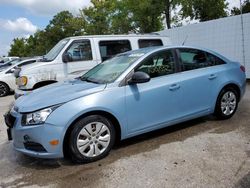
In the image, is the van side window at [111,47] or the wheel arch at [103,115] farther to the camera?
the van side window at [111,47]

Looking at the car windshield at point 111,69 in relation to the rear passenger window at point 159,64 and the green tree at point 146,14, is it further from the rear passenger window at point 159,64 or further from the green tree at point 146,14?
the green tree at point 146,14

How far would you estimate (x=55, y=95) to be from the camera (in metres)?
4.10

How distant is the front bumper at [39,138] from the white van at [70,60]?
3213 millimetres

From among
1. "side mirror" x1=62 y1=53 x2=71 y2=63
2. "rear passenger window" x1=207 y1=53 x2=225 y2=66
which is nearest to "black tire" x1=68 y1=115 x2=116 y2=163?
"rear passenger window" x1=207 y1=53 x2=225 y2=66

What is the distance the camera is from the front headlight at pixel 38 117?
376 cm

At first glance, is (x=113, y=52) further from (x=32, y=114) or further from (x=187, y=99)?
(x=32, y=114)

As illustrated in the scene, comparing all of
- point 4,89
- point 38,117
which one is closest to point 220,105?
point 38,117

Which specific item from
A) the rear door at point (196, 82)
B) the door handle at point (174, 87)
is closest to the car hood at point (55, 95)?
the door handle at point (174, 87)

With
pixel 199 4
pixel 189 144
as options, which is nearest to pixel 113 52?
pixel 189 144

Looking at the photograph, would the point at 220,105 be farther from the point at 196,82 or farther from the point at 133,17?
the point at 133,17

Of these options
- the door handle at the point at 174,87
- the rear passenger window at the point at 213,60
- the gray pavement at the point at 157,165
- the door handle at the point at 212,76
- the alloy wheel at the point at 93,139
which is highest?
the rear passenger window at the point at 213,60

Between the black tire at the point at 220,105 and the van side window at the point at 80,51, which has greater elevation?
the van side window at the point at 80,51

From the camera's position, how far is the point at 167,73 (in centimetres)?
480

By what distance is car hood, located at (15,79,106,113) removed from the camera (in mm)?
3881
